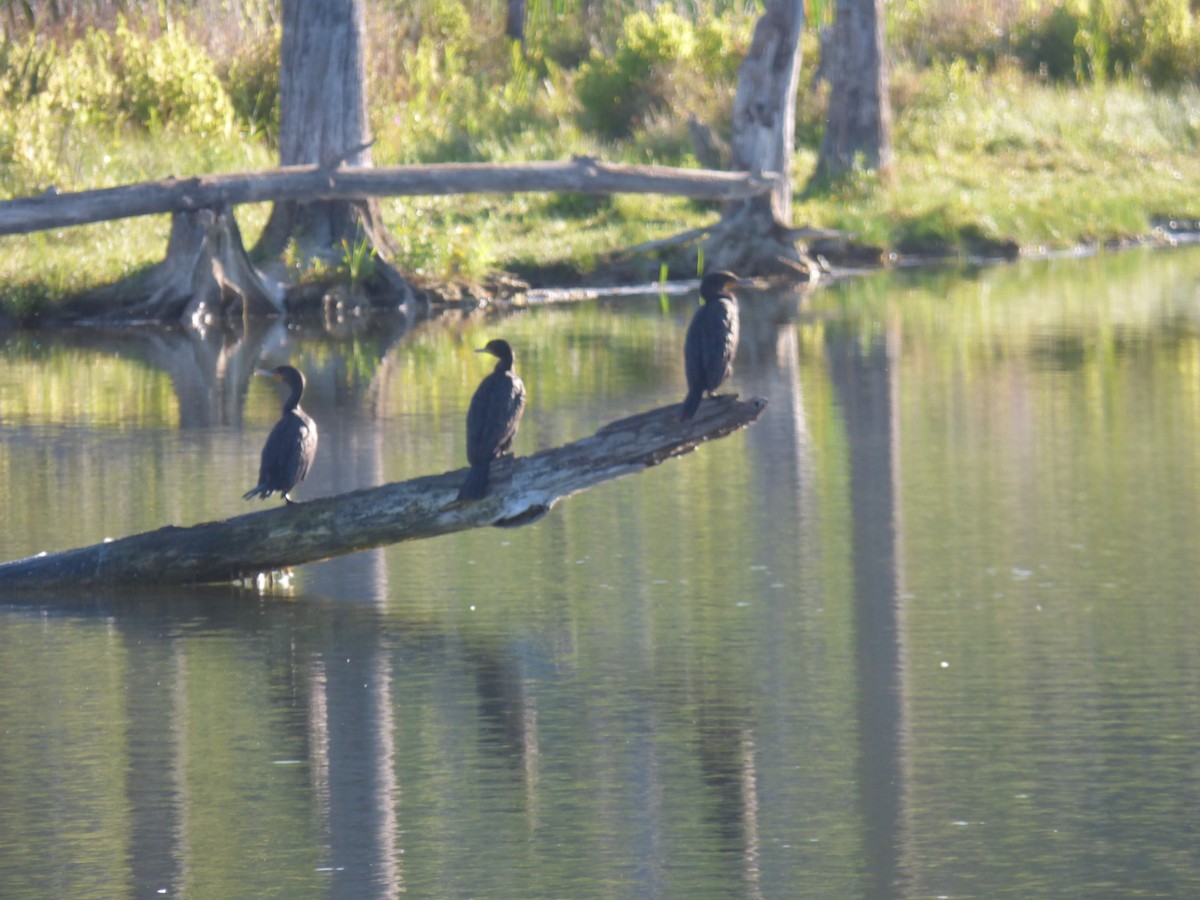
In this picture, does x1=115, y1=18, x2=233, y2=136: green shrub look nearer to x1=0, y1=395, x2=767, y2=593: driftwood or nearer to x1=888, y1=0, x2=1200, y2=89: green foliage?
x1=888, y1=0, x2=1200, y2=89: green foliage

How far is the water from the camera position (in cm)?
561

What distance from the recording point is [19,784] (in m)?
6.29

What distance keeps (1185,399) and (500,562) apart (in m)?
5.63

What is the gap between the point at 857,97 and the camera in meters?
27.1

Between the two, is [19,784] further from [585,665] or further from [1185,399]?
[1185,399]

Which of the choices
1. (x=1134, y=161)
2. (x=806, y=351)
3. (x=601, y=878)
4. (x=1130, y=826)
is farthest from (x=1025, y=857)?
(x=1134, y=161)

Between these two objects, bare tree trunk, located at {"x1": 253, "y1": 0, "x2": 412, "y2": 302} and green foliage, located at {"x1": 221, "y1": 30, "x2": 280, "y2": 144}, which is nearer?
bare tree trunk, located at {"x1": 253, "y1": 0, "x2": 412, "y2": 302}

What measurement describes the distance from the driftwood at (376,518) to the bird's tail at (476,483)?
45 mm

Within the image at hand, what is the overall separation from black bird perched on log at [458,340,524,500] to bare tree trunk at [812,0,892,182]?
61.8ft

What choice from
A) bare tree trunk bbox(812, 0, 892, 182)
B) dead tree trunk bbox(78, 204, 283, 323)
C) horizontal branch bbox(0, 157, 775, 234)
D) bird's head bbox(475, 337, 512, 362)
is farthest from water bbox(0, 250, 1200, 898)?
bare tree trunk bbox(812, 0, 892, 182)

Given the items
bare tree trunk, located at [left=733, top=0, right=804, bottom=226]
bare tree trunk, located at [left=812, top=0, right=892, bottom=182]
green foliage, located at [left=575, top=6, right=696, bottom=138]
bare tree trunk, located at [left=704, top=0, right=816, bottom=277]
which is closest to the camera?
bare tree trunk, located at [left=704, top=0, right=816, bottom=277]

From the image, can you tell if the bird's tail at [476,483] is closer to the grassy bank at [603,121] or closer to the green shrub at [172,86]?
the grassy bank at [603,121]

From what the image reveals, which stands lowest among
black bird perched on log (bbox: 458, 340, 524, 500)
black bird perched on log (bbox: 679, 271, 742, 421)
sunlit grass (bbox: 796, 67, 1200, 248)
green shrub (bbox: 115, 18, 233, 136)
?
black bird perched on log (bbox: 458, 340, 524, 500)

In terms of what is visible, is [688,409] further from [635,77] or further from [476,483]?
[635,77]
